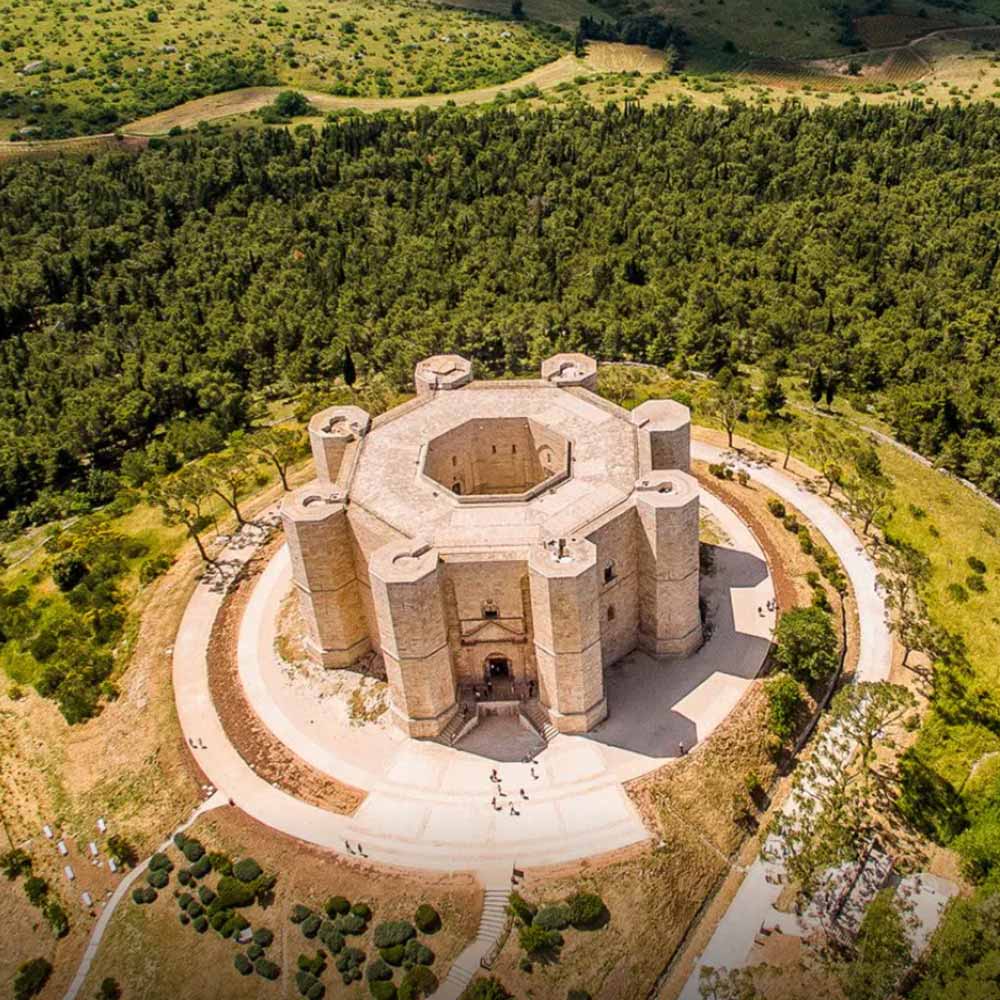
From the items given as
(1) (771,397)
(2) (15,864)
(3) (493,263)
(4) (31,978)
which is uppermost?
(3) (493,263)

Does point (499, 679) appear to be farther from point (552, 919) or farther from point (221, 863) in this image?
point (221, 863)

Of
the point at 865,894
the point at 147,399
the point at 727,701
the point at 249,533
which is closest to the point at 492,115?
the point at 147,399

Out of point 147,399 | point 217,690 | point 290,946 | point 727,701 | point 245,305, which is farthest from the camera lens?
point 245,305

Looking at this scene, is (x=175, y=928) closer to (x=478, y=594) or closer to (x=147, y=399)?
(x=478, y=594)

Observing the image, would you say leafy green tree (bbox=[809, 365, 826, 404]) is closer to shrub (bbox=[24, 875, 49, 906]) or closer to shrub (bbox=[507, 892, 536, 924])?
shrub (bbox=[507, 892, 536, 924])

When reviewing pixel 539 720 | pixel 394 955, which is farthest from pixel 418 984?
pixel 539 720

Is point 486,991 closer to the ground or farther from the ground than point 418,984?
farther from the ground

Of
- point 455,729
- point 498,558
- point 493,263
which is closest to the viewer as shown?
point 498,558
